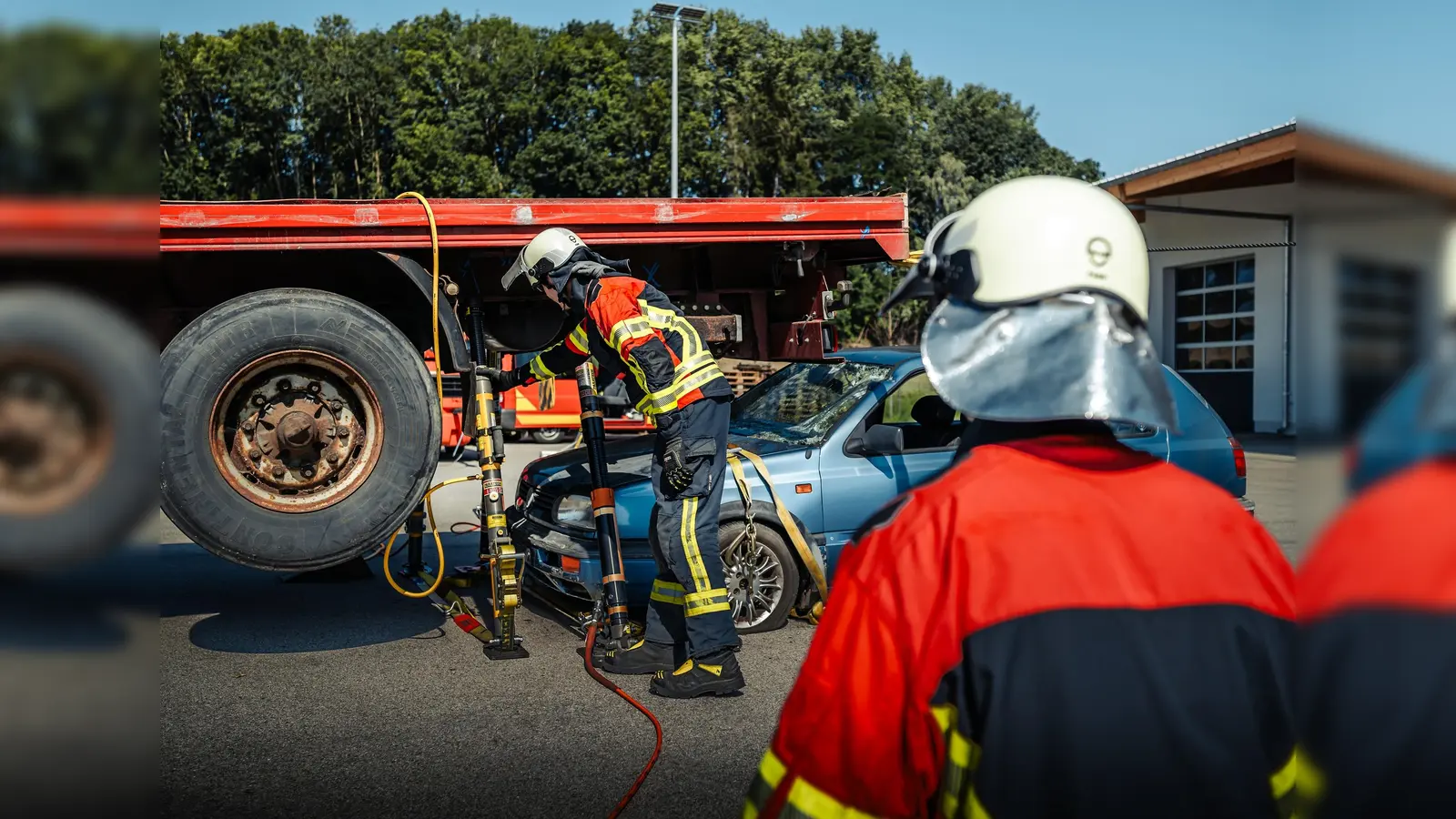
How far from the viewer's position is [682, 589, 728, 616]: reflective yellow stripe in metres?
4.77

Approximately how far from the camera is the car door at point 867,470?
568 centimetres

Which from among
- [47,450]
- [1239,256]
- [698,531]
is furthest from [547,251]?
[1239,256]

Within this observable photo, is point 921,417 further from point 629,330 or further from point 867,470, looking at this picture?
point 629,330

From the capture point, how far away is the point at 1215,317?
58.6 ft

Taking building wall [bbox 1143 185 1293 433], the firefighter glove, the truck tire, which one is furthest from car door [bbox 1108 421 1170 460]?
building wall [bbox 1143 185 1293 433]

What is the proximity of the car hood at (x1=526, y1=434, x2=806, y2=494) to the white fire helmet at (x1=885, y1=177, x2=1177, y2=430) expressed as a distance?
4184mm

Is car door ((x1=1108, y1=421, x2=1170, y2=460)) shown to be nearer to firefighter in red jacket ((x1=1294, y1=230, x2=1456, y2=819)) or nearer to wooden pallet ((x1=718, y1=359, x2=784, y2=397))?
firefighter in red jacket ((x1=1294, y1=230, x2=1456, y2=819))

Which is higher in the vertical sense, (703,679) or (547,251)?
(547,251)

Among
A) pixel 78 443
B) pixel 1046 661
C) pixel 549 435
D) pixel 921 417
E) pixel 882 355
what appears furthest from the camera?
pixel 549 435

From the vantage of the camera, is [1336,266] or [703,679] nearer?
[1336,266]

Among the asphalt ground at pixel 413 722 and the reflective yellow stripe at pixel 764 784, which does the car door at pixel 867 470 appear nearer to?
the asphalt ground at pixel 413 722

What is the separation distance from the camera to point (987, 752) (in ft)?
3.85

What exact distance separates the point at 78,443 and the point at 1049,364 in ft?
3.35

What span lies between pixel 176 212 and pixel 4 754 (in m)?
4.15
